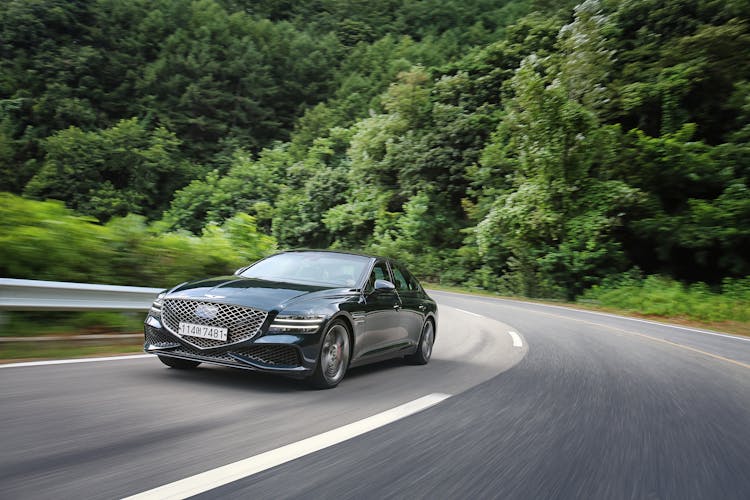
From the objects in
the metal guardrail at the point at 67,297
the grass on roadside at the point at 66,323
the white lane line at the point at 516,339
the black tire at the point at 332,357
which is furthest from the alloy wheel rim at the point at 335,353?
the white lane line at the point at 516,339

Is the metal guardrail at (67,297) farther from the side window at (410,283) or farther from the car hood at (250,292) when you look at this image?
the side window at (410,283)

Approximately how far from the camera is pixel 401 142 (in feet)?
147

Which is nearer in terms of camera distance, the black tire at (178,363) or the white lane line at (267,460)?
the white lane line at (267,460)

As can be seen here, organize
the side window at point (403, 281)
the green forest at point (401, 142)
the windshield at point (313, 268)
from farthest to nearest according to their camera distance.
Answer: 1. the green forest at point (401, 142)
2. the side window at point (403, 281)
3. the windshield at point (313, 268)

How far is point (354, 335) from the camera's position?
674 centimetres

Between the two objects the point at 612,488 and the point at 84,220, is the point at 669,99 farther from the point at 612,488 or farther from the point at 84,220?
the point at 612,488

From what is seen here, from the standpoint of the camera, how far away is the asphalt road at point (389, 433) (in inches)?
138

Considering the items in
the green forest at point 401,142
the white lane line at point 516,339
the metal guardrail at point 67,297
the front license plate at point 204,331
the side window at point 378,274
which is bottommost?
the white lane line at point 516,339

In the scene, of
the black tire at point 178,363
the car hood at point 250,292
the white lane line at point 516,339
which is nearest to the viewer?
the car hood at point 250,292

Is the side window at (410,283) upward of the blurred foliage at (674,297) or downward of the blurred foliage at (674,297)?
upward

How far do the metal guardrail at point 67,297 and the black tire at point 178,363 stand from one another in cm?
201

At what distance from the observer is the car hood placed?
5945mm

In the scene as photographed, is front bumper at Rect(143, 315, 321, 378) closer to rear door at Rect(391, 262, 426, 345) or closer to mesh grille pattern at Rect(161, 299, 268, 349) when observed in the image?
mesh grille pattern at Rect(161, 299, 268, 349)

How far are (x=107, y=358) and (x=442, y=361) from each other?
4.33 m
